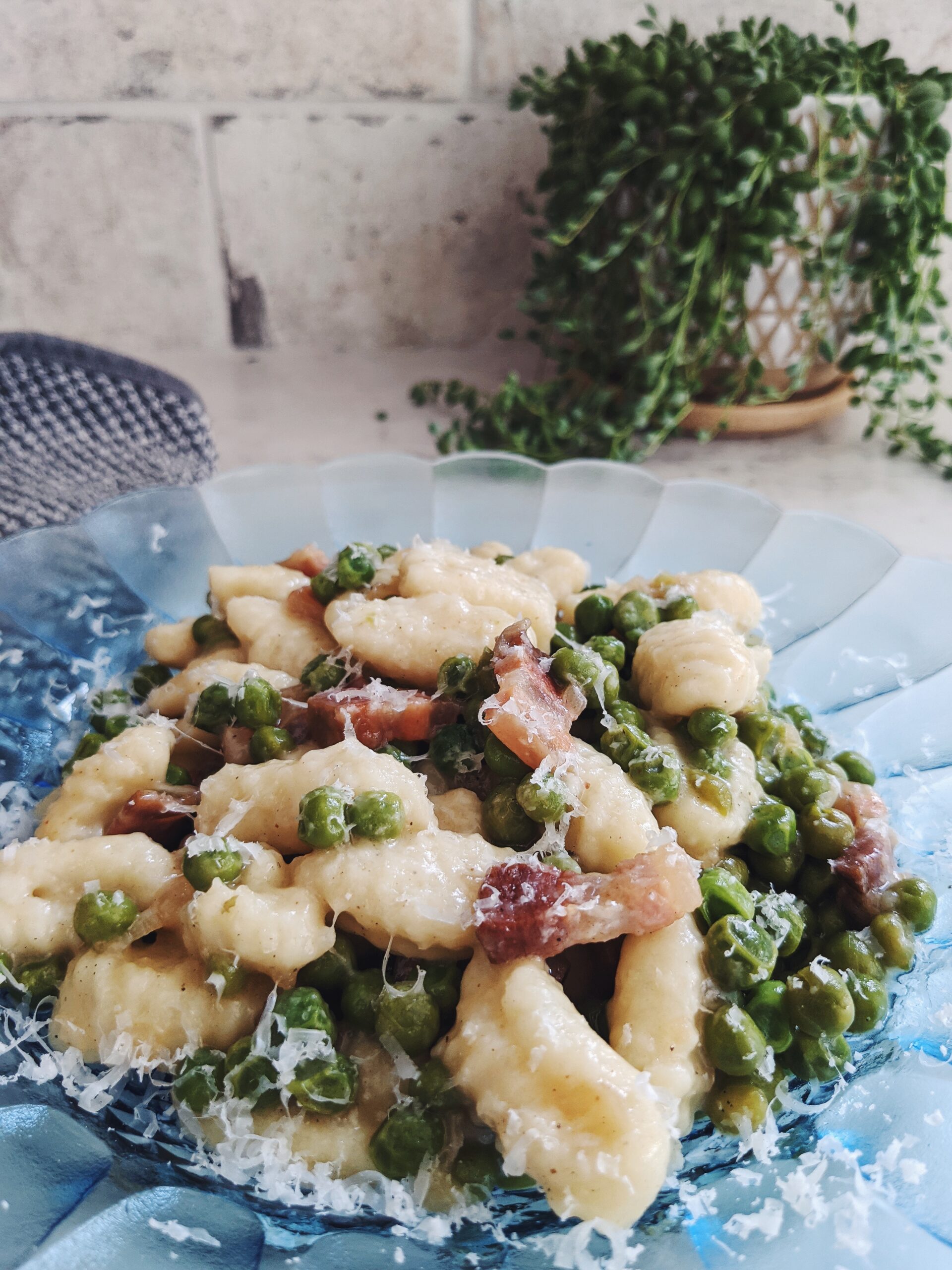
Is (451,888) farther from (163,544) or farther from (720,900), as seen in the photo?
(163,544)

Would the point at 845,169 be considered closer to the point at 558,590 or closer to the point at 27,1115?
the point at 558,590

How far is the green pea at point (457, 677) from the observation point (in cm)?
136

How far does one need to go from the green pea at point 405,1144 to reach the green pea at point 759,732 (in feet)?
2.12

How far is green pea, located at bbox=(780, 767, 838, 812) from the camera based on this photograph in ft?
4.54

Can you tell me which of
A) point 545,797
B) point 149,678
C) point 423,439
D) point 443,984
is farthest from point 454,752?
point 423,439

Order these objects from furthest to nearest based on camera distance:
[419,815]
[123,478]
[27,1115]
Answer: [123,478] < [419,815] < [27,1115]

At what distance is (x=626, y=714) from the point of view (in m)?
1.36

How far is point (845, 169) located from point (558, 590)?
1268 mm

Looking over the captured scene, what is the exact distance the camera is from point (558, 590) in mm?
1684

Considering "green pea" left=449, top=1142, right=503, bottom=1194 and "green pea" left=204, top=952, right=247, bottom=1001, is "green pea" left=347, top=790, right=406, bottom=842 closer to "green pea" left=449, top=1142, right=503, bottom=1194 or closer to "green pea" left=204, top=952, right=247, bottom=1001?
"green pea" left=204, top=952, right=247, bottom=1001

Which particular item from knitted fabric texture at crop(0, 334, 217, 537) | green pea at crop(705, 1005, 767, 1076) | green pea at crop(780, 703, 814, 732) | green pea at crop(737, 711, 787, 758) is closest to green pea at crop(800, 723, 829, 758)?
green pea at crop(780, 703, 814, 732)

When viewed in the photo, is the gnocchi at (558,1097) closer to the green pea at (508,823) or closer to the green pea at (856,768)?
the green pea at (508,823)

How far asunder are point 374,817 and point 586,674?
1.09 feet

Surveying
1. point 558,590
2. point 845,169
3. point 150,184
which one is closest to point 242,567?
point 558,590
